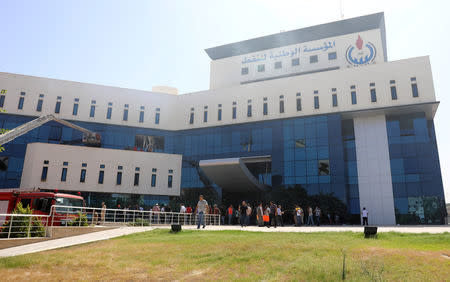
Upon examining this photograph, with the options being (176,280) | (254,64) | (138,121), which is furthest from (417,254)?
(254,64)

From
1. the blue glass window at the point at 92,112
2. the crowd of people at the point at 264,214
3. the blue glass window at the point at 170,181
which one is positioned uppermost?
the blue glass window at the point at 92,112

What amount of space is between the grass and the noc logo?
108ft

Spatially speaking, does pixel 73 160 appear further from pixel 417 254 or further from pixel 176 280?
pixel 417 254

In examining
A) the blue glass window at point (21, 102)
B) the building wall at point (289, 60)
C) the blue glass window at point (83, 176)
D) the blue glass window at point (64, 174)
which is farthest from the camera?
the building wall at point (289, 60)

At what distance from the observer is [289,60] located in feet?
143

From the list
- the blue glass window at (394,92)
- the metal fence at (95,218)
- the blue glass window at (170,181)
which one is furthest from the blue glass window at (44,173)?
the blue glass window at (394,92)

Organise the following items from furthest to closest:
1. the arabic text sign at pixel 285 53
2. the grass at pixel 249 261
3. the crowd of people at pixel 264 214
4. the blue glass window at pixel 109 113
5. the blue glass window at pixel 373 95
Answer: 1. the arabic text sign at pixel 285 53
2. the blue glass window at pixel 109 113
3. the blue glass window at pixel 373 95
4. the crowd of people at pixel 264 214
5. the grass at pixel 249 261

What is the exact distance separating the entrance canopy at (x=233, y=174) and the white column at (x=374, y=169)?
9.02 meters

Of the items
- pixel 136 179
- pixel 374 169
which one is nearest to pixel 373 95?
pixel 374 169

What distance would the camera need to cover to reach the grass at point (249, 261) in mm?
7246

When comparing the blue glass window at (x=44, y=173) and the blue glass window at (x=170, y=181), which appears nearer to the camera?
the blue glass window at (x=44, y=173)

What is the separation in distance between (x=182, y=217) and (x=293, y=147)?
45.8 ft

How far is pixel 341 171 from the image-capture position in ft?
105

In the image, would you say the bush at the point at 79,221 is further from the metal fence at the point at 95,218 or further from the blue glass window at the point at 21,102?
the blue glass window at the point at 21,102
